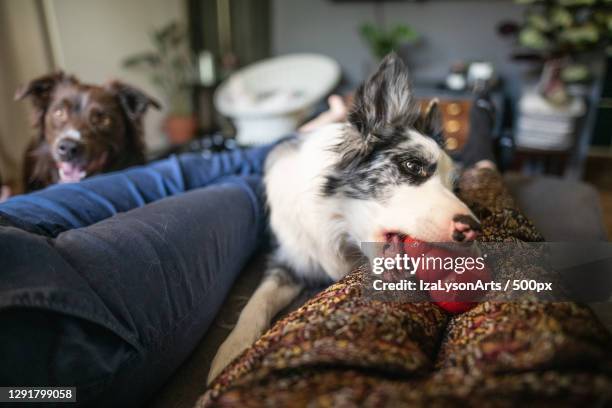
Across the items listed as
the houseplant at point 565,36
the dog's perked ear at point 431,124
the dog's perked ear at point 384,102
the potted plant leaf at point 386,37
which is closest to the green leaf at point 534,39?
the houseplant at point 565,36

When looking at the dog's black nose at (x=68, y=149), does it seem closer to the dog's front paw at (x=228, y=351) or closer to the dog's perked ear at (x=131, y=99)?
the dog's perked ear at (x=131, y=99)

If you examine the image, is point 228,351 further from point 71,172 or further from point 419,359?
point 71,172

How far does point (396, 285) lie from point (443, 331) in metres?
0.13

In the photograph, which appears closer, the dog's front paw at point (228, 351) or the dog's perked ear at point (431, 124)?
the dog's front paw at point (228, 351)

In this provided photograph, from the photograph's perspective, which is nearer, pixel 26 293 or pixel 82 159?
pixel 26 293

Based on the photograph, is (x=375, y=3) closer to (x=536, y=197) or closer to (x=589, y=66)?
(x=589, y=66)

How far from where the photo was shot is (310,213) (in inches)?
Result: 51.5

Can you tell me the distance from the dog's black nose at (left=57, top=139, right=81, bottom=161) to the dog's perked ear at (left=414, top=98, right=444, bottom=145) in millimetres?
1337

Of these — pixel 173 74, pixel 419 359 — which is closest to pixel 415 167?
pixel 419 359

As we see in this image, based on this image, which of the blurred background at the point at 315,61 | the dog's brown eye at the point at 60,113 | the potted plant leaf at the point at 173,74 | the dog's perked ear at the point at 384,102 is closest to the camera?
the dog's perked ear at the point at 384,102

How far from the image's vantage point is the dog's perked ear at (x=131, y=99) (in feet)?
6.27

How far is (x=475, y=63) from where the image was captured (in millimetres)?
4074

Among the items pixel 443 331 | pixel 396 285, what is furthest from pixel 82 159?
pixel 443 331

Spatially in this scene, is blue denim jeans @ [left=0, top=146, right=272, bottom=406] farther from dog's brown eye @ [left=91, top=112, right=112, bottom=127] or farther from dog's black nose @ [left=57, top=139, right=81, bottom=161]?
dog's brown eye @ [left=91, top=112, right=112, bottom=127]
